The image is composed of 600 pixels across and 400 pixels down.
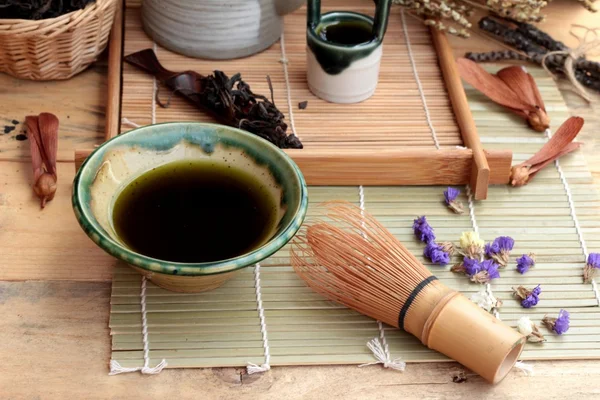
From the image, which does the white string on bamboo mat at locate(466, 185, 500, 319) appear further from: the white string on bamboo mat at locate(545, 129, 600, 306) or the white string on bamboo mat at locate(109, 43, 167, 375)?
the white string on bamboo mat at locate(109, 43, 167, 375)

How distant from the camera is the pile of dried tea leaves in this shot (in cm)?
120

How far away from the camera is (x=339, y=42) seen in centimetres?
124

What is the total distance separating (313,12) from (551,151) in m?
0.41

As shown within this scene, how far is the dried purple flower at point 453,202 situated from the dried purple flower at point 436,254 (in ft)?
0.29

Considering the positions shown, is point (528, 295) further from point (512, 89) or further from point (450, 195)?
point (512, 89)

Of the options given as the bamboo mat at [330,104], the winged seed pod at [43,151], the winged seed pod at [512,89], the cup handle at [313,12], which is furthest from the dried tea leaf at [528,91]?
the winged seed pod at [43,151]

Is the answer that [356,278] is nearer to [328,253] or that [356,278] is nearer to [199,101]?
[328,253]

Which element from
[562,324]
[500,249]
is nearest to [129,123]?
[500,249]

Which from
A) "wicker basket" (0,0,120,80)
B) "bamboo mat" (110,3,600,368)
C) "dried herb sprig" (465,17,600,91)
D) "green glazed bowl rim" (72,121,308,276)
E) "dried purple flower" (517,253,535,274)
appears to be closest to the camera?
"green glazed bowl rim" (72,121,308,276)

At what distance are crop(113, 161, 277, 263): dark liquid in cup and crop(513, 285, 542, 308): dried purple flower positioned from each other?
0.32 metres

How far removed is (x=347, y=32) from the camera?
1.26 meters

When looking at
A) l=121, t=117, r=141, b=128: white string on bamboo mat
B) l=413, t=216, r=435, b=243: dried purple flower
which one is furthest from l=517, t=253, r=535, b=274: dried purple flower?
l=121, t=117, r=141, b=128: white string on bamboo mat

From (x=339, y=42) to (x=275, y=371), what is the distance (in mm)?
545

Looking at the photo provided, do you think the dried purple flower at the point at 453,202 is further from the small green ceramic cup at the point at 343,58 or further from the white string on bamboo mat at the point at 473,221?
the small green ceramic cup at the point at 343,58
